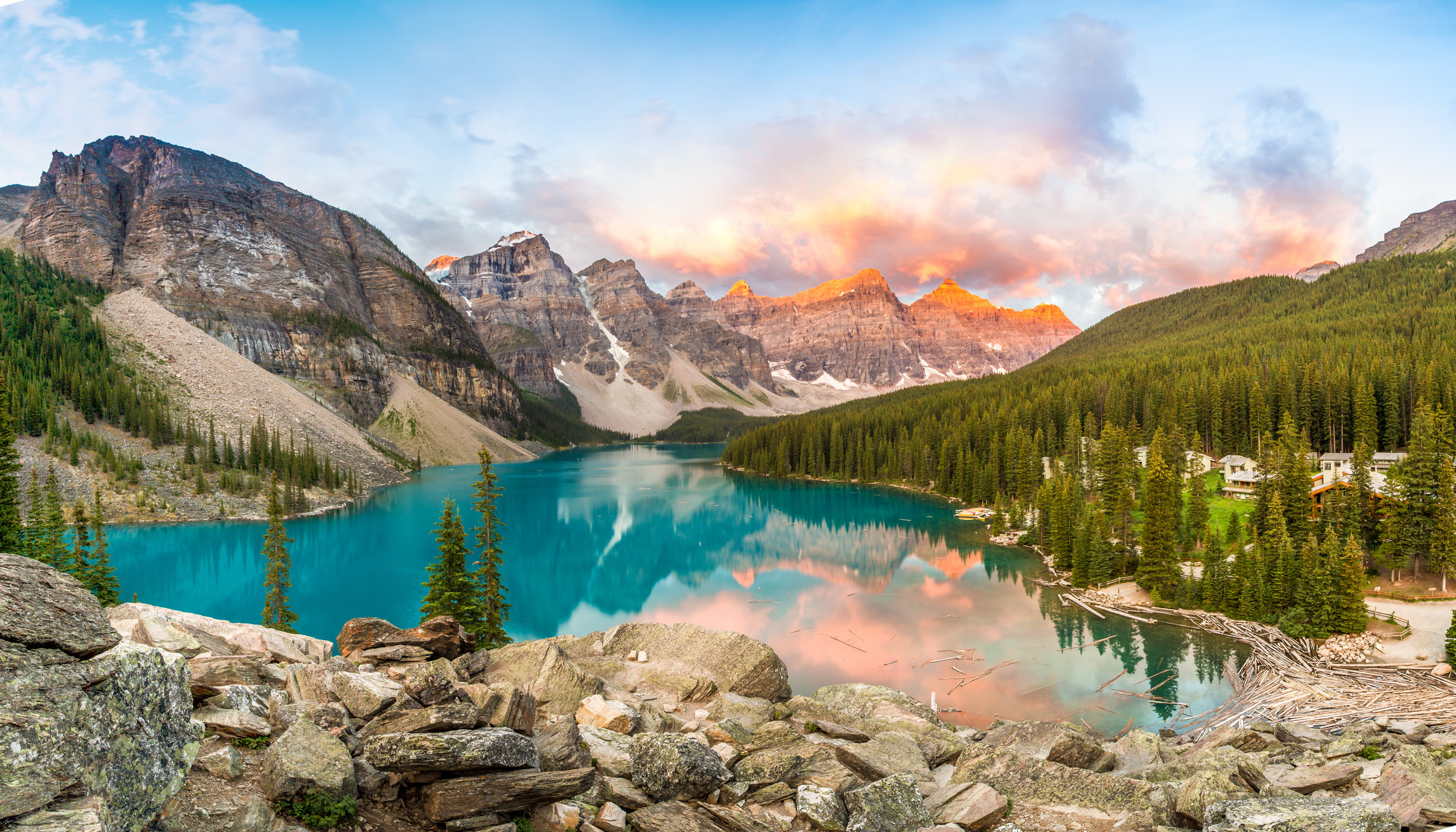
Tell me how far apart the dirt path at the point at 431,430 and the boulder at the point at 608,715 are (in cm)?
11945

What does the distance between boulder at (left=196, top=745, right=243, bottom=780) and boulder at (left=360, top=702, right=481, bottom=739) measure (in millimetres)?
1349

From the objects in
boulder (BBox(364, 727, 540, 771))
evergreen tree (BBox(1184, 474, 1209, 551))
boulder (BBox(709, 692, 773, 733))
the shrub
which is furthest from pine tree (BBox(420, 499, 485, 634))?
evergreen tree (BBox(1184, 474, 1209, 551))

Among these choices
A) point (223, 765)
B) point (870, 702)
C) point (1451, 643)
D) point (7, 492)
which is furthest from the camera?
point (7, 492)

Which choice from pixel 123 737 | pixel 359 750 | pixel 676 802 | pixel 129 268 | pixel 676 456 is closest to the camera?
pixel 123 737

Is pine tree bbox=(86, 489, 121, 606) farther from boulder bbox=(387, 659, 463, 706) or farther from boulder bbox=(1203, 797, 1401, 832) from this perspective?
boulder bbox=(1203, 797, 1401, 832)

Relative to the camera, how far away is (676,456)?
589 feet

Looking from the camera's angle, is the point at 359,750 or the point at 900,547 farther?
the point at 900,547

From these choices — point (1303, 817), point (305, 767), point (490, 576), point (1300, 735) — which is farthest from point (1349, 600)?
point (305, 767)

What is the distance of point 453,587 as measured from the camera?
22.8 metres

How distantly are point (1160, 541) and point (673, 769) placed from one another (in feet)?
127

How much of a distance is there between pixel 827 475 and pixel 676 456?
77.8m

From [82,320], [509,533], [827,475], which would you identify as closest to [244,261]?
[82,320]

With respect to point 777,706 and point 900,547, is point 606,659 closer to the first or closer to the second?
point 777,706

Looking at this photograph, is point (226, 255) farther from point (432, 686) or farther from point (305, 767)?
point (305, 767)
